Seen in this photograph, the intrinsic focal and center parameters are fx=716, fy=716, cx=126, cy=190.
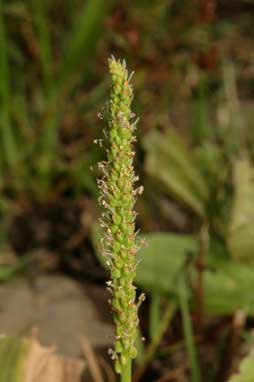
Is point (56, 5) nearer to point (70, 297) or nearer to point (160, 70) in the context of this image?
point (160, 70)

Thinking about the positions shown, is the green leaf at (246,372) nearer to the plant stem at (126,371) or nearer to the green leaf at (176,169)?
the plant stem at (126,371)

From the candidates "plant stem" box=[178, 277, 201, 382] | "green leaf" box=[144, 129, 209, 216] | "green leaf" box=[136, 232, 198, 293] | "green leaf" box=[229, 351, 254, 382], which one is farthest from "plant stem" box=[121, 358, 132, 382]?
"green leaf" box=[144, 129, 209, 216]

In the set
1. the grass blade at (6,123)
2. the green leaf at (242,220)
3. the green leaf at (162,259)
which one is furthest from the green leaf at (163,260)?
the grass blade at (6,123)

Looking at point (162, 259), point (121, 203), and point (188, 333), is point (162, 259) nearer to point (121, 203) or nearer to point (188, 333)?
point (188, 333)

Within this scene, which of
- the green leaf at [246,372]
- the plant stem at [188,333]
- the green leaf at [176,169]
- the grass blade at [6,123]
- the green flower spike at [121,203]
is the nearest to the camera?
the green flower spike at [121,203]

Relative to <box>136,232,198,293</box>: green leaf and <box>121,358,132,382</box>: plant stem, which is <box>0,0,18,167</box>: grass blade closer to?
<box>136,232,198,293</box>: green leaf

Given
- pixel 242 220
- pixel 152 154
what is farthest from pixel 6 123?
pixel 242 220

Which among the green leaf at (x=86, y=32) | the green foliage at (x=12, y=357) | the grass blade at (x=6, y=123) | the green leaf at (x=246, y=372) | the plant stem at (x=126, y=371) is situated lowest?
the plant stem at (x=126, y=371)

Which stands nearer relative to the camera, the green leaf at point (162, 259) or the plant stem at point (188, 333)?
the plant stem at point (188, 333)
